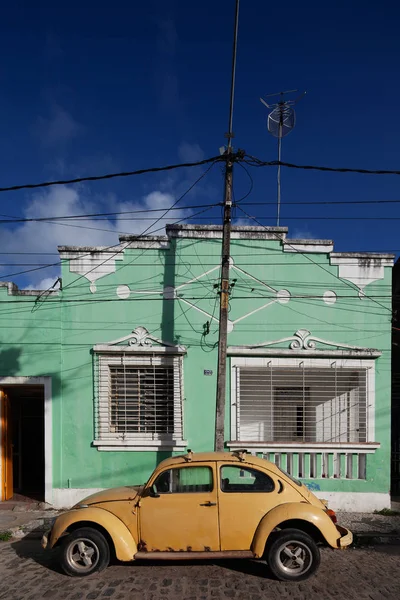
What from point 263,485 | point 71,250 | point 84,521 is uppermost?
point 71,250

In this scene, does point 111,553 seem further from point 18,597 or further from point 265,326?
point 265,326

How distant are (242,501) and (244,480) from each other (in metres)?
0.25

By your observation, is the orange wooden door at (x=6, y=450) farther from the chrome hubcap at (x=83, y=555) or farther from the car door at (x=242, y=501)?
the car door at (x=242, y=501)

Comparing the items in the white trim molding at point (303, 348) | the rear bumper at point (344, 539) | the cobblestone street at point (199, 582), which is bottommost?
the cobblestone street at point (199, 582)

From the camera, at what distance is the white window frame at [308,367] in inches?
324

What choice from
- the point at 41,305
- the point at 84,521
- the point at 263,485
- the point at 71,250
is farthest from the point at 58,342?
the point at 263,485

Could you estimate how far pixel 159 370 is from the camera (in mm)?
8602

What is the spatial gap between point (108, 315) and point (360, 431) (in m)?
5.67

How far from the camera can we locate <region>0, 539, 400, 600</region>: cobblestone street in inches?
183

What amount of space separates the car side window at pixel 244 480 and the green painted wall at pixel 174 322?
123 inches

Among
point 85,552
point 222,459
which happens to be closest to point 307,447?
point 222,459

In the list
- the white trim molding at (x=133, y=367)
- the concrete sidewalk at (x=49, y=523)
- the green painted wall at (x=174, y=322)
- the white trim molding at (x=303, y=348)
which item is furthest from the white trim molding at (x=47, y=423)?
the white trim molding at (x=303, y=348)

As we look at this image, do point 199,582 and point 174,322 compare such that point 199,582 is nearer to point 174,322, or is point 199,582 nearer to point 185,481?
point 185,481

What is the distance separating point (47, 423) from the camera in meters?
8.30
